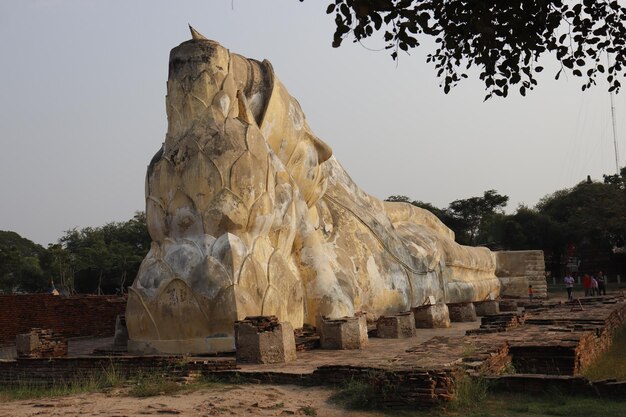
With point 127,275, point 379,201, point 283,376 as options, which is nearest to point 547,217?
point 127,275

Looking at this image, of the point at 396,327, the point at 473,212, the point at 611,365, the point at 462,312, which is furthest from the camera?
the point at 473,212

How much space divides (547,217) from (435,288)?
84.0 feet

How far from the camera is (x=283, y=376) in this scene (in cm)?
729

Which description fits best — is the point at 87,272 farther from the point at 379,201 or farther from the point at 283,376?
the point at 283,376

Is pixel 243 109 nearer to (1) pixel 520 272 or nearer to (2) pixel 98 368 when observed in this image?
(2) pixel 98 368

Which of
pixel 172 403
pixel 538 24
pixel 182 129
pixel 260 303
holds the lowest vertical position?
pixel 172 403

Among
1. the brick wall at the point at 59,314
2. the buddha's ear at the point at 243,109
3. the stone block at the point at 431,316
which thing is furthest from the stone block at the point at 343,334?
the brick wall at the point at 59,314

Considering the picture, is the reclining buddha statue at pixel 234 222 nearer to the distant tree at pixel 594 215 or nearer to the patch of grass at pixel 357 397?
the patch of grass at pixel 357 397

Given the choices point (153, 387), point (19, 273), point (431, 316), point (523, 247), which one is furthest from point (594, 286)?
point (19, 273)

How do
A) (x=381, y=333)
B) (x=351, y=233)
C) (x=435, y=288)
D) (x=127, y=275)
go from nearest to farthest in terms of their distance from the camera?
1. (x=381, y=333)
2. (x=351, y=233)
3. (x=435, y=288)
4. (x=127, y=275)

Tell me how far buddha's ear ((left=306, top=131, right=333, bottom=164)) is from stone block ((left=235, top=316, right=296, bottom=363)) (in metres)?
5.22

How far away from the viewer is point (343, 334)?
1027 centimetres

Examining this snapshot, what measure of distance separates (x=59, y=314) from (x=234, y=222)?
6.15 meters

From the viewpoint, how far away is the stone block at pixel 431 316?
44.7 ft
